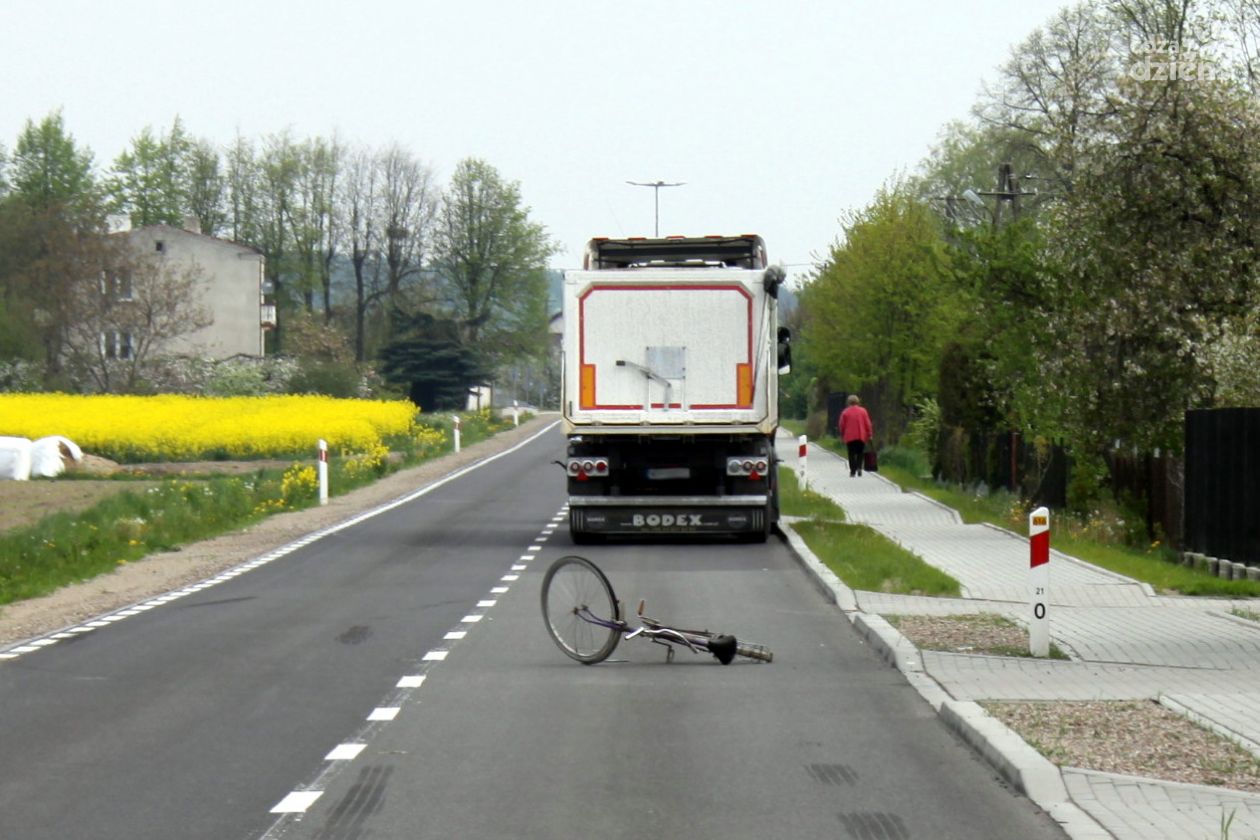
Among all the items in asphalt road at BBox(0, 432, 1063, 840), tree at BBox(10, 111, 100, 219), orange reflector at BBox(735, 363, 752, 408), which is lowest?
asphalt road at BBox(0, 432, 1063, 840)

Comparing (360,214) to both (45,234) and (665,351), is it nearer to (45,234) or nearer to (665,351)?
(45,234)

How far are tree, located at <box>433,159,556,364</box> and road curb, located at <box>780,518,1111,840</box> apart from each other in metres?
92.0

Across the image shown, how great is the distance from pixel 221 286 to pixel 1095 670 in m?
98.8

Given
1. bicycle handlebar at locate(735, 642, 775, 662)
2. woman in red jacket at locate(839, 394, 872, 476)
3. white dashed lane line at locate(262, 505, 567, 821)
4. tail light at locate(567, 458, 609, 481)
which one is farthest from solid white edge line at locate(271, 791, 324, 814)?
woman in red jacket at locate(839, 394, 872, 476)

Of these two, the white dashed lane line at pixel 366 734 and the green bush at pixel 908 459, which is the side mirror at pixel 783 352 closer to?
the white dashed lane line at pixel 366 734

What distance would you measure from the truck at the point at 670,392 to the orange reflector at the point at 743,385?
0.04ft

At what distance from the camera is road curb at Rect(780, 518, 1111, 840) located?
7754 millimetres

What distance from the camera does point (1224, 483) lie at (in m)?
20.0

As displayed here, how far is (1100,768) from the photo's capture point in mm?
8656

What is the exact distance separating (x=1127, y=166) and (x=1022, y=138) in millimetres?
40757

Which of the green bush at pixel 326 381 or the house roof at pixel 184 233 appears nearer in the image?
the green bush at pixel 326 381

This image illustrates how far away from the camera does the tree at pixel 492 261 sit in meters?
106

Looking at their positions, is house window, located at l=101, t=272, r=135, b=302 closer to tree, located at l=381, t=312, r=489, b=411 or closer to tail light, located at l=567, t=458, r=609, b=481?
tree, located at l=381, t=312, r=489, b=411

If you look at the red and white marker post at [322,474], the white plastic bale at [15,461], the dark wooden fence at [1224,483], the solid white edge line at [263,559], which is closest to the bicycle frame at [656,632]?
the solid white edge line at [263,559]
